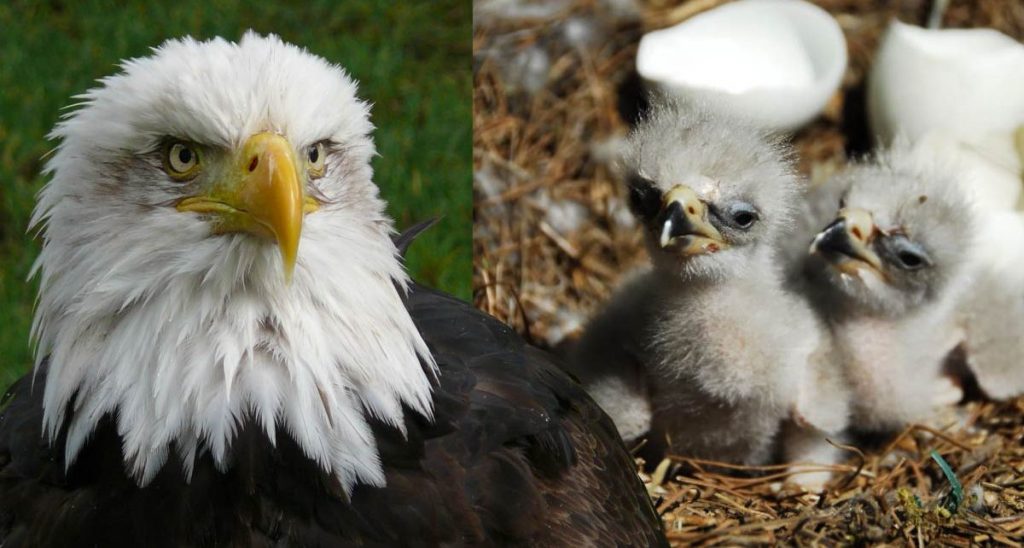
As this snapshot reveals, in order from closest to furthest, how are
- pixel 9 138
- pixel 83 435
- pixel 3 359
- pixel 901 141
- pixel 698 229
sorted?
pixel 83 435, pixel 698 229, pixel 901 141, pixel 3 359, pixel 9 138

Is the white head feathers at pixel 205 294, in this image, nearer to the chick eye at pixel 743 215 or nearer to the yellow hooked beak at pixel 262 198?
the yellow hooked beak at pixel 262 198

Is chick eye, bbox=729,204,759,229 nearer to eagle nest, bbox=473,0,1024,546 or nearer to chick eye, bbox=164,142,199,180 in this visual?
eagle nest, bbox=473,0,1024,546

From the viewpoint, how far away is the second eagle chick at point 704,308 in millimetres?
2316

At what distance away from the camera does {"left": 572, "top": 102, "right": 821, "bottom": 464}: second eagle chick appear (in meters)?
2.32

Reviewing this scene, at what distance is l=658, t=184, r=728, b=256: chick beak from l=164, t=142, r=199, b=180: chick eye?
35.4 inches

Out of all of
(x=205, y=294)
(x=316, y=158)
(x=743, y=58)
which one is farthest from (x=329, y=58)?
(x=205, y=294)

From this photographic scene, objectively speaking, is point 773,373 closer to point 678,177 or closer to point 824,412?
point 824,412

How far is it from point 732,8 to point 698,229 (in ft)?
1.49

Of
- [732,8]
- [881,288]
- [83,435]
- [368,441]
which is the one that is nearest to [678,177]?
[732,8]

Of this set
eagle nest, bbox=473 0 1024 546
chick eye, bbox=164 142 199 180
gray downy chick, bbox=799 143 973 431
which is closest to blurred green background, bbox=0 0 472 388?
eagle nest, bbox=473 0 1024 546

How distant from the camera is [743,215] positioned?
236 cm

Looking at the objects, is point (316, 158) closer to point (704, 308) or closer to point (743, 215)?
point (743, 215)

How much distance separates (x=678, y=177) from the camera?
2297mm

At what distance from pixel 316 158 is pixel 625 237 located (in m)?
1.04
